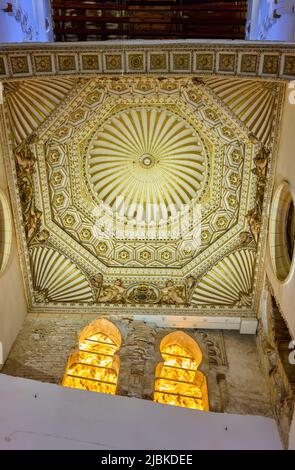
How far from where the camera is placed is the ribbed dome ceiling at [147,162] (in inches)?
372

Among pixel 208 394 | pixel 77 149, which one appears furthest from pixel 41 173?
pixel 208 394

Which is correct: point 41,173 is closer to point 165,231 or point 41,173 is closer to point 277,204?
point 165,231

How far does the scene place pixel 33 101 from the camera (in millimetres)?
8391

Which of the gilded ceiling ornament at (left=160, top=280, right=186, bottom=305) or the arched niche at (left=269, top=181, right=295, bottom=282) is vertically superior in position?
the arched niche at (left=269, top=181, right=295, bottom=282)

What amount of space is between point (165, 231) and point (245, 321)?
101 inches

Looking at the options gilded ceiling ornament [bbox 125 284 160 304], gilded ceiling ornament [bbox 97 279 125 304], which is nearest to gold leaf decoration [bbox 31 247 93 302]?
gilded ceiling ornament [bbox 97 279 125 304]

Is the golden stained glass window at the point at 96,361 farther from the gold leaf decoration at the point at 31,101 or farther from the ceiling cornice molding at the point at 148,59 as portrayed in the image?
the ceiling cornice molding at the point at 148,59

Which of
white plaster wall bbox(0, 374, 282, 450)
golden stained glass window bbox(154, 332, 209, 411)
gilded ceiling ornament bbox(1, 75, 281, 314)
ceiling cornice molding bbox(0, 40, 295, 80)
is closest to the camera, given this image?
white plaster wall bbox(0, 374, 282, 450)

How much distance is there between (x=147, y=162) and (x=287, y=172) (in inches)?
131

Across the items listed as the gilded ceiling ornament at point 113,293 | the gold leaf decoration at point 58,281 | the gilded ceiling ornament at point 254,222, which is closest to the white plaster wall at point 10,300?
the gold leaf decoration at point 58,281

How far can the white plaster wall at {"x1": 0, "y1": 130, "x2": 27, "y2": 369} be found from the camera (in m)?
8.41

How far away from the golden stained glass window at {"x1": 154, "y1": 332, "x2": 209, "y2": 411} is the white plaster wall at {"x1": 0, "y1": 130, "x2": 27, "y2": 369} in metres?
2.89

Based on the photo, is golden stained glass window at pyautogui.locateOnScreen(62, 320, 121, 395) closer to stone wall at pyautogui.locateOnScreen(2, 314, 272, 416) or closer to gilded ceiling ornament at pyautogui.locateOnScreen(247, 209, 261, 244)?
stone wall at pyautogui.locateOnScreen(2, 314, 272, 416)

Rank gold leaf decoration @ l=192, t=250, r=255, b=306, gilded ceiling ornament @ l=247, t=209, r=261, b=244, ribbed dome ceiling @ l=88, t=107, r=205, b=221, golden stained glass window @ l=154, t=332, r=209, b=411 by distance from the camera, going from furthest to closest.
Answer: gold leaf decoration @ l=192, t=250, r=255, b=306, ribbed dome ceiling @ l=88, t=107, r=205, b=221, gilded ceiling ornament @ l=247, t=209, r=261, b=244, golden stained glass window @ l=154, t=332, r=209, b=411
